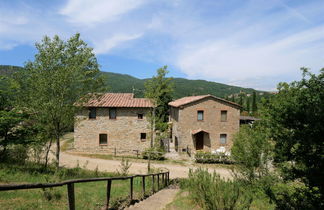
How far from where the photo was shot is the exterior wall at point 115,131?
72.5 ft

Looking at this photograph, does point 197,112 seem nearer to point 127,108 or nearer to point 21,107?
point 127,108

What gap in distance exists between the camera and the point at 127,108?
22.2 m

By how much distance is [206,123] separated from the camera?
23625 mm

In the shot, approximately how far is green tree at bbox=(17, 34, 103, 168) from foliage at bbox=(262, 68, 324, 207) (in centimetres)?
942

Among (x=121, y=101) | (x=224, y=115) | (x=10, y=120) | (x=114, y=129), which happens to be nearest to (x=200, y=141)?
(x=224, y=115)

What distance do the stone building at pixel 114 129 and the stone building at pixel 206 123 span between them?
4.18 metres

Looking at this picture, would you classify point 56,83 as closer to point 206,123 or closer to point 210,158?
point 210,158

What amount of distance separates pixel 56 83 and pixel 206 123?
1724 centimetres

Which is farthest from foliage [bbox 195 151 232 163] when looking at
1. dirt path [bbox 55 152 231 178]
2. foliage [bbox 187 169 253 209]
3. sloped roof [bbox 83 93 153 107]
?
foliage [bbox 187 169 253 209]

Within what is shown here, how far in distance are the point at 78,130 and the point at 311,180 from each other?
20.5m

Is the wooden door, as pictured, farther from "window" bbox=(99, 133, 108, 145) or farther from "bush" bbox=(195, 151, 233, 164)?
"window" bbox=(99, 133, 108, 145)

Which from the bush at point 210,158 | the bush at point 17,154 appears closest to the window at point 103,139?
the bush at point 210,158

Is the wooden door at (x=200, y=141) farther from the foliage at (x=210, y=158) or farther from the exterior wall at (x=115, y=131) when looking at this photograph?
the exterior wall at (x=115, y=131)

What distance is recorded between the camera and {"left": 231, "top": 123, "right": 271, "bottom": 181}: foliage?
31.7ft
